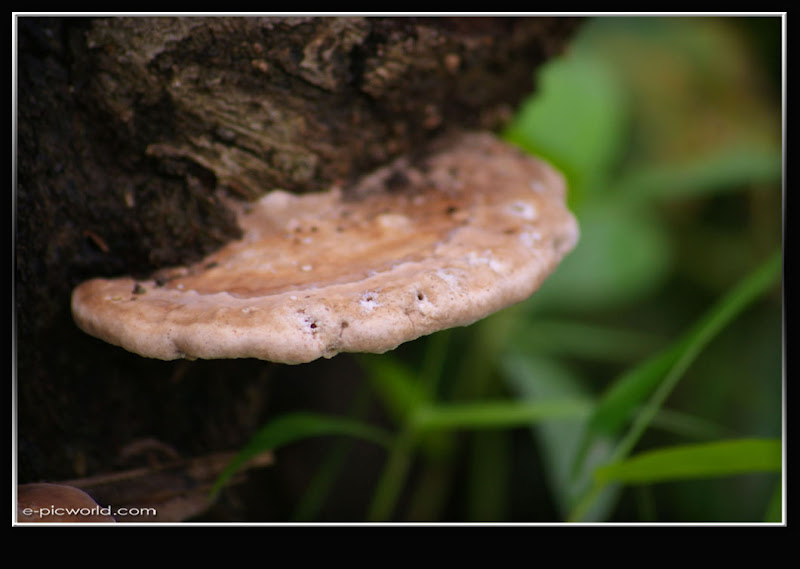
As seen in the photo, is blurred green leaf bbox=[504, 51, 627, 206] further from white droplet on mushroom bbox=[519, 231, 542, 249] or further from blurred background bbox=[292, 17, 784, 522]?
white droplet on mushroom bbox=[519, 231, 542, 249]

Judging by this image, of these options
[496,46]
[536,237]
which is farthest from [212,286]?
[496,46]

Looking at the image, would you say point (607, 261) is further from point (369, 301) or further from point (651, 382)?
point (369, 301)

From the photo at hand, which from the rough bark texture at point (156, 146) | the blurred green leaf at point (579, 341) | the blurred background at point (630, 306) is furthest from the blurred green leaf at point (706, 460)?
the blurred green leaf at point (579, 341)

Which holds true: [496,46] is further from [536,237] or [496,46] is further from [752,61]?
[752,61]

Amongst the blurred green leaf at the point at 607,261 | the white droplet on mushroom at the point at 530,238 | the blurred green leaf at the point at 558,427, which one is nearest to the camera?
the white droplet on mushroom at the point at 530,238

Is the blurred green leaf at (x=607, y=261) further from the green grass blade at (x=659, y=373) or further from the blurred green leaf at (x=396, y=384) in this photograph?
the green grass blade at (x=659, y=373)

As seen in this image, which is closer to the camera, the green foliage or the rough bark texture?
the rough bark texture

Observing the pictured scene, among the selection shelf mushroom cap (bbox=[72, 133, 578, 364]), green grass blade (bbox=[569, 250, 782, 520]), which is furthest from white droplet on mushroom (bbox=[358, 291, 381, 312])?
green grass blade (bbox=[569, 250, 782, 520])

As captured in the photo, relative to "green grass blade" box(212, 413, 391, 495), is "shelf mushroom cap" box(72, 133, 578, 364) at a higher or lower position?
higher
